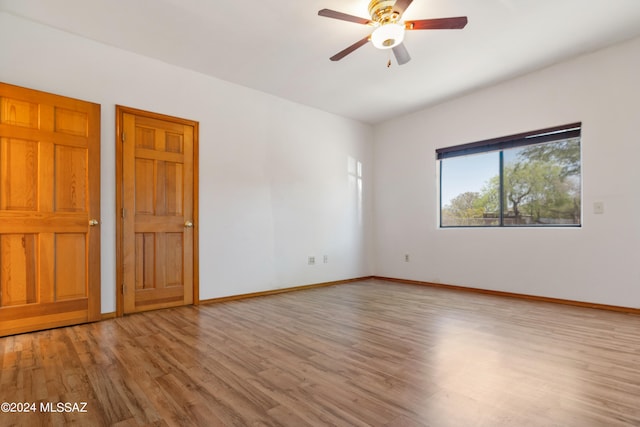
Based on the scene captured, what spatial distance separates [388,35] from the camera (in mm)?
2527

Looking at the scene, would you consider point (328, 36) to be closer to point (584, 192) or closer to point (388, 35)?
point (388, 35)

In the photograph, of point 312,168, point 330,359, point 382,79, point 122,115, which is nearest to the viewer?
point 330,359

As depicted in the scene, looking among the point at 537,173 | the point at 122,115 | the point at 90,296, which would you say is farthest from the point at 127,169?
the point at 537,173

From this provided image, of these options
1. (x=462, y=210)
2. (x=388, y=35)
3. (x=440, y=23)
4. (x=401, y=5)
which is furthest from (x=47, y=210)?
(x=462, y=210)

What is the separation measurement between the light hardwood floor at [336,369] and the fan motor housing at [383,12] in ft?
8.49

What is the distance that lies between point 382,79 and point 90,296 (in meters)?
4.07

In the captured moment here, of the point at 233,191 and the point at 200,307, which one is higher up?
the point at 233,191

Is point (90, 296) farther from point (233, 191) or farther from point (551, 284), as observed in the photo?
point (551, 284)

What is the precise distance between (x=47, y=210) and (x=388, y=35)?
333cm

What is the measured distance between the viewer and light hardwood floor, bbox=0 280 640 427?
1514mm

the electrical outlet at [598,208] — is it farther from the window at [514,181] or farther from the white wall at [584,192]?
the window at [514,181]

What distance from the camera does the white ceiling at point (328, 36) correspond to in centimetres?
273

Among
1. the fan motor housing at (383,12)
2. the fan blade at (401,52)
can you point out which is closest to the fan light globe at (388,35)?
the fan motor housing at (383,12)

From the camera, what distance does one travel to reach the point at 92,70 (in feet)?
10.5
